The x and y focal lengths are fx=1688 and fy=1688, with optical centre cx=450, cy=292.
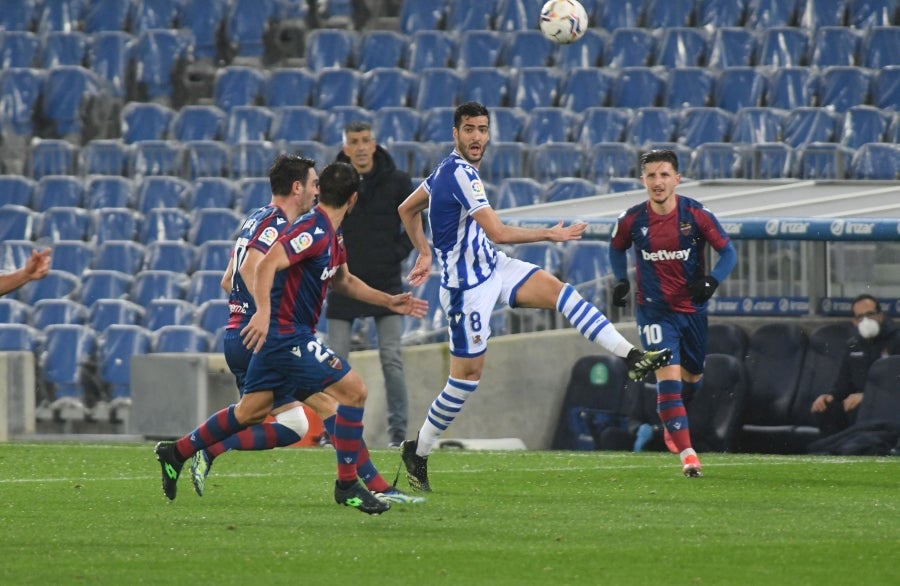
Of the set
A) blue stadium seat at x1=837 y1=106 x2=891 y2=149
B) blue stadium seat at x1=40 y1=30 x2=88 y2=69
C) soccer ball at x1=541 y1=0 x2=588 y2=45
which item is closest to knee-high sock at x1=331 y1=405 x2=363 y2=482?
soccer ball at x1=541 y1=0 x2=588 y2=45

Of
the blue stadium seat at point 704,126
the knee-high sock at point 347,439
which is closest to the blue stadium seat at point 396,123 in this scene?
the blue stadium seat at point 704,126

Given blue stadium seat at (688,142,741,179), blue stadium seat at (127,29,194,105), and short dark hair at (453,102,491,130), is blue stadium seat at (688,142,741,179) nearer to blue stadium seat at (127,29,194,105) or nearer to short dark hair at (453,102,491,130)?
blue stadium seat at (127,29,194,105)

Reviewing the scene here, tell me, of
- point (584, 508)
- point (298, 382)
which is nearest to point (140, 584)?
point (298, 382)

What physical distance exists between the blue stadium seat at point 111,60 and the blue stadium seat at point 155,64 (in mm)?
145

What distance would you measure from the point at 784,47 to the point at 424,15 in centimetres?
502

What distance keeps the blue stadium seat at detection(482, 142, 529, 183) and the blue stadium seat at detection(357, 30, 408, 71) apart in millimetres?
3480

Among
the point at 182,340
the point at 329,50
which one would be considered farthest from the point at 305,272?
the point at 329,50

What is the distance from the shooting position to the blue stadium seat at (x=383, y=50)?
73.4 ft

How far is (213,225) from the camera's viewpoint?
760 inches

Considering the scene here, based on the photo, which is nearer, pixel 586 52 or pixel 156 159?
pixel 156 159

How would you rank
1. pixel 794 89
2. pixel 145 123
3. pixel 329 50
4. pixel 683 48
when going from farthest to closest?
pixel 329 50, pixel 145 123, pixel 683 48, pixel 794 89

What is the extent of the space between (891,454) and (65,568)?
25.5ft

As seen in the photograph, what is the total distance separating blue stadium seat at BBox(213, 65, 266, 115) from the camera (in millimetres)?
22438

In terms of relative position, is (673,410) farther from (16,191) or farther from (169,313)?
(16,191)
